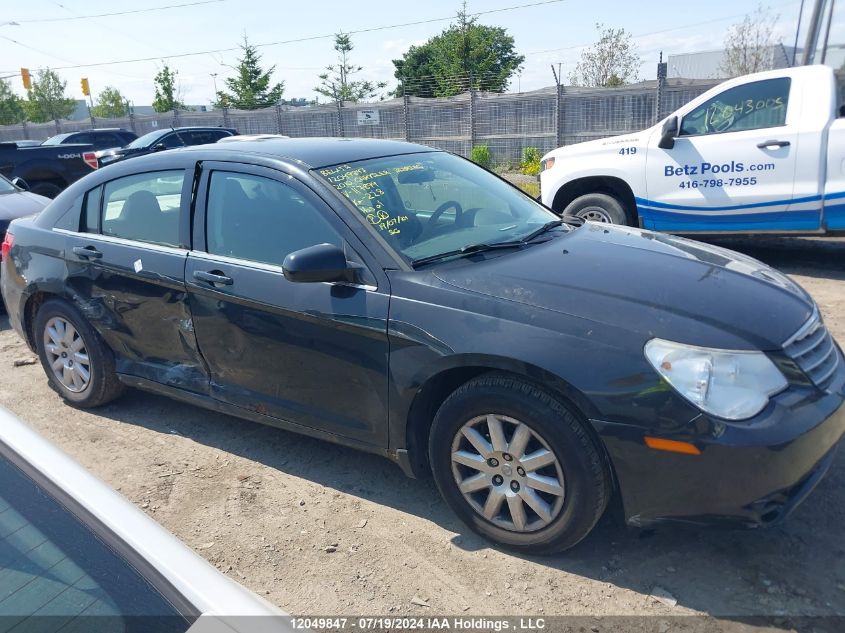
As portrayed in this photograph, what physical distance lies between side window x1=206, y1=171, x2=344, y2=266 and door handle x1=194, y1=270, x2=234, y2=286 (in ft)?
0.39

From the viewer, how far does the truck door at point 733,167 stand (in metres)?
6.85

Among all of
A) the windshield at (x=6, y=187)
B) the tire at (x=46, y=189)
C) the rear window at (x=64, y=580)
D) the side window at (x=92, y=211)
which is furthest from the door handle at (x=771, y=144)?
the tire at (x=46, y=189)

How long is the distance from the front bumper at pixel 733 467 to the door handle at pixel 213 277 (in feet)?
6.57

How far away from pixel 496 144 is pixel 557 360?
18.1m

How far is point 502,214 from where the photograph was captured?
3.99m

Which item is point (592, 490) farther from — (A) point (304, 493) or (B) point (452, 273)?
(A) point (304, 493)

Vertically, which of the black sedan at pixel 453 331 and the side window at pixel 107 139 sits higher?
the side window at pixel 107 139

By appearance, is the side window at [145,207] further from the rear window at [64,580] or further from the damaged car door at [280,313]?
the rear window at [64,580]

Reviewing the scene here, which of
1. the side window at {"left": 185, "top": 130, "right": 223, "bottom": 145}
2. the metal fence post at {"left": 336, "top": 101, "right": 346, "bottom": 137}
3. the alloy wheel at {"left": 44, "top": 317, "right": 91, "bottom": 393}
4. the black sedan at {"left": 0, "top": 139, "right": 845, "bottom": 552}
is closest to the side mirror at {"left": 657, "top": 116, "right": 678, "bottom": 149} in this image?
the black sedan at {"left": 0, "top": 139, "right": 845, "bottom": 552}

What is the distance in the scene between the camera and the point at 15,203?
8.06m

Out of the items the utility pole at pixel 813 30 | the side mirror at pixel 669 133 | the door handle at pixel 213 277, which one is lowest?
the door handle at pixel 213 277

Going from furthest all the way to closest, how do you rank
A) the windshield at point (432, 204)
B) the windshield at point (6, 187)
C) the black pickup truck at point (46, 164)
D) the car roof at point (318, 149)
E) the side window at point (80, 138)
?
the side window at point (80, 138)
the black pickup truck at point (46, 164)
the windshield at point (6, 187)
the car roof at point (318, 149)
the windshield at point (432, 204)

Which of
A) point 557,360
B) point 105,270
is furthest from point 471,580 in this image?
point 105,270

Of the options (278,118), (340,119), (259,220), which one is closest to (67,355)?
(259,220)
